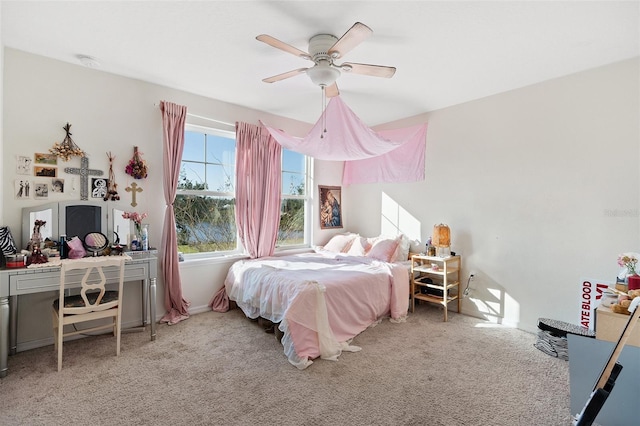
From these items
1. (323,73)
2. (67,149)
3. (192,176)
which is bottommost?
(192,176)

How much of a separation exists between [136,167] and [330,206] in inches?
110

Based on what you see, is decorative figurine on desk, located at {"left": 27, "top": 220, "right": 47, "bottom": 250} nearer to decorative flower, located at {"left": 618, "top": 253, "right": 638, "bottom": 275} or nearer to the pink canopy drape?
the pink canopy drape

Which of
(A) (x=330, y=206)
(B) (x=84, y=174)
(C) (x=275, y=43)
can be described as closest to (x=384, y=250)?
(A) (x=330, y=206)

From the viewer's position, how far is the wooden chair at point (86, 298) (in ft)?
7.47

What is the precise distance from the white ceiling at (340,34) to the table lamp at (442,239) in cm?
158

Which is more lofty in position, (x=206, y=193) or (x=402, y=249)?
(x=206, y=193)

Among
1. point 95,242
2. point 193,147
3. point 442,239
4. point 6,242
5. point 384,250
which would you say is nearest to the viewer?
point 6,242

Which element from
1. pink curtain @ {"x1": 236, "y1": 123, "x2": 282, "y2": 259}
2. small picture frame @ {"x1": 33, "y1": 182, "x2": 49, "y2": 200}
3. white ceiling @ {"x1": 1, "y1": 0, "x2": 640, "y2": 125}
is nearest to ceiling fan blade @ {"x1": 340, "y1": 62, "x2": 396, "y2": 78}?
white ceiling @ {"x1": 1, "y1": 0, "x2": 640, "y2": 125}

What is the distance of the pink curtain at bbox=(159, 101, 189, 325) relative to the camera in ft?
10.7

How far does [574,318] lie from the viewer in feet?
9.46

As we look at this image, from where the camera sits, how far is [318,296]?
2596mm

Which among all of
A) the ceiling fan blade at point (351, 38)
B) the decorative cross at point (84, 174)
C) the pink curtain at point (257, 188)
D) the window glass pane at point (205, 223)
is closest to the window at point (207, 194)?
the window glass pane at point (205, 223)

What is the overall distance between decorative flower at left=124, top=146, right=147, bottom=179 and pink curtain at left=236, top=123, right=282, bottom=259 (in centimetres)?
104

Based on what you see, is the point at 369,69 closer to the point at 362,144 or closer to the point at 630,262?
the point at 362,144
